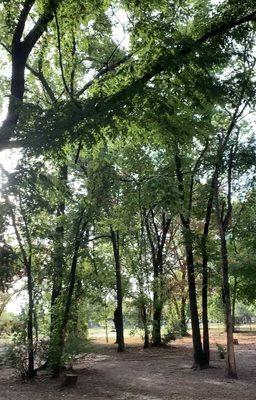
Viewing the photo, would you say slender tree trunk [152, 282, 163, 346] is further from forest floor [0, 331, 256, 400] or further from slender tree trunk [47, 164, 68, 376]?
slender tree trunk [47, 164, 68, 376]

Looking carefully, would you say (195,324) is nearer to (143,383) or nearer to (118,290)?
(143,383)

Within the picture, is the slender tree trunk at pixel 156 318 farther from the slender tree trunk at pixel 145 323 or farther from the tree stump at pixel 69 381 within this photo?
the tree stump at pixel 69 381

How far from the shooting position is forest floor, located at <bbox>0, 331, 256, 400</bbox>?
11.7 meters

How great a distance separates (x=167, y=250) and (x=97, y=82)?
2526 centimetres

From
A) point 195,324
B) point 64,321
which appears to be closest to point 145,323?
point 195,324

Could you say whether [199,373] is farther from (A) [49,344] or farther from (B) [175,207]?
(B) [175,207]

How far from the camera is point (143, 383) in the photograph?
1363 centimetres

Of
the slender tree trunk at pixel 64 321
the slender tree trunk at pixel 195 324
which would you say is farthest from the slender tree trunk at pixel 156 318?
the slender tree trunk at pixel 64 321

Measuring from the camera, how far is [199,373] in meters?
15.4

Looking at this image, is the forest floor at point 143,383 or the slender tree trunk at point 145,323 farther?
the slender tree trunk at point 145,323

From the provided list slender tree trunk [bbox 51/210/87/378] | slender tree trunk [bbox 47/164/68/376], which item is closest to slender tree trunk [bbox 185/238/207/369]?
slender tree trunk [bbox 51/210/87/378]

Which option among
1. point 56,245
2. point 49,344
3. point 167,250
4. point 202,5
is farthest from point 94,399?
point 167,250

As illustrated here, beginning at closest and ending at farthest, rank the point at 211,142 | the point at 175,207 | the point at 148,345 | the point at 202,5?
the point at 202,5
the point at 175,207
the point at 211,142
the point at 148,345

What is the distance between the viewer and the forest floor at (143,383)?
38.5 ft
